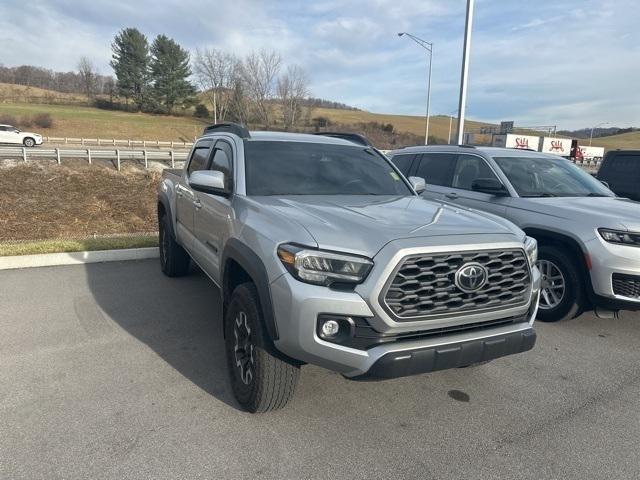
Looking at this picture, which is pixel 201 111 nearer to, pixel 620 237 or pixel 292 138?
pixel 292 138

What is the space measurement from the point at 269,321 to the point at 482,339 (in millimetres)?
1233

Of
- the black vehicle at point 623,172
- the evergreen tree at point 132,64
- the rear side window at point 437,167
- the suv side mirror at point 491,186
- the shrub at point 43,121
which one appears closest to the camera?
the suv side mirror at point 491,186

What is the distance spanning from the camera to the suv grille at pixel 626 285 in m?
4.17

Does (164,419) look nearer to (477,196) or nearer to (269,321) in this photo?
(269,321)

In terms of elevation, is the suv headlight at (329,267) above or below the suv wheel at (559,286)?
above

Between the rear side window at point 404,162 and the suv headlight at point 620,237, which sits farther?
the rear side window at point 404,162

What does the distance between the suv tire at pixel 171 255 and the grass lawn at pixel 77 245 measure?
3.92 feet

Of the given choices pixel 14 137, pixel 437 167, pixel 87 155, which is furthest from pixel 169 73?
pixel 437 167

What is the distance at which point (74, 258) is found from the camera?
6602 mm

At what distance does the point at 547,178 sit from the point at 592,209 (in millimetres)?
1146

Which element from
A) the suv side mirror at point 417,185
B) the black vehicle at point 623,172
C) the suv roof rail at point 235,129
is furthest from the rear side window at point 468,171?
the suv roof rail at point 235,129

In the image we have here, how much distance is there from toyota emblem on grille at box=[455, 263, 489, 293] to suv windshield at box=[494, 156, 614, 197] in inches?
123

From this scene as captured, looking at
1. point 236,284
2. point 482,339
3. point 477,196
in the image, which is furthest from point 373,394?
point 477,196

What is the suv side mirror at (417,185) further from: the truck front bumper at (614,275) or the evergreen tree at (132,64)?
the evergreen tree at (132,64)
